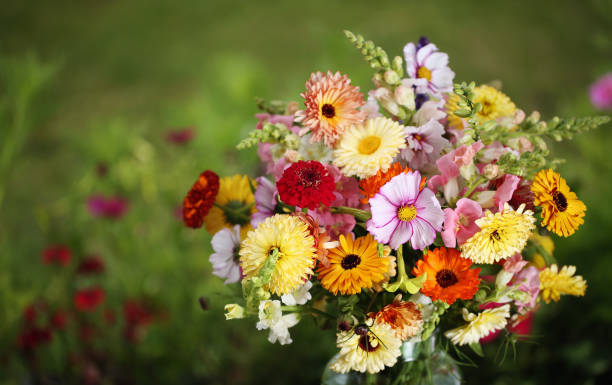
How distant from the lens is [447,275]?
410 mm

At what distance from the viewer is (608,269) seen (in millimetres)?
986

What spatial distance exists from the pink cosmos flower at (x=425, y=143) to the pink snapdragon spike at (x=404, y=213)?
0.05m

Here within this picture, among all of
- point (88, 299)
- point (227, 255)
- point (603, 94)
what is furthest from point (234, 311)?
point (603, 94)

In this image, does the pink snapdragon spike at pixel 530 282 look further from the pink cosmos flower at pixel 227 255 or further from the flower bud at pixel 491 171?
the pink cosmos flower at pixel 227 255

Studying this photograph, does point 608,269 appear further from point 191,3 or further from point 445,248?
point 191,3

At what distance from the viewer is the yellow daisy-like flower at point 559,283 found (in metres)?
0.46

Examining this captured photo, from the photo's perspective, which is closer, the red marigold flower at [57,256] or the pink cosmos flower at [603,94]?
the red marigold flower at [57,256]

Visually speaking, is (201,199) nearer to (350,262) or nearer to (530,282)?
(350,262)

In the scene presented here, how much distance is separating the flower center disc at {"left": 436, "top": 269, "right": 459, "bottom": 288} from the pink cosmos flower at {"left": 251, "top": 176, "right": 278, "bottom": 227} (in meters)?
0.17

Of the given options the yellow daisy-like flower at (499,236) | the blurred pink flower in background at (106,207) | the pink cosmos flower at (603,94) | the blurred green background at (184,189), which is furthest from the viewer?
the pink cosmos flower at (603,94)

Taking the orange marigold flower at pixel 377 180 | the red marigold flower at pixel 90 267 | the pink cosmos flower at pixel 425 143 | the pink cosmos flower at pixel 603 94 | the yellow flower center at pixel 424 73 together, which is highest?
the pink cosmos flower at pixel 603 94

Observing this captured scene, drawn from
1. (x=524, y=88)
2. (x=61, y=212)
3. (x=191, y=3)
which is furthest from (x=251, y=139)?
(x=191, y=3)

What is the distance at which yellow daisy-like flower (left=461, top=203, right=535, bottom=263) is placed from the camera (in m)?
0.39

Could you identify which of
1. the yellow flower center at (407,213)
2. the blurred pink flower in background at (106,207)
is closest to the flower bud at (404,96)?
the yellow flower center at (407,213)
